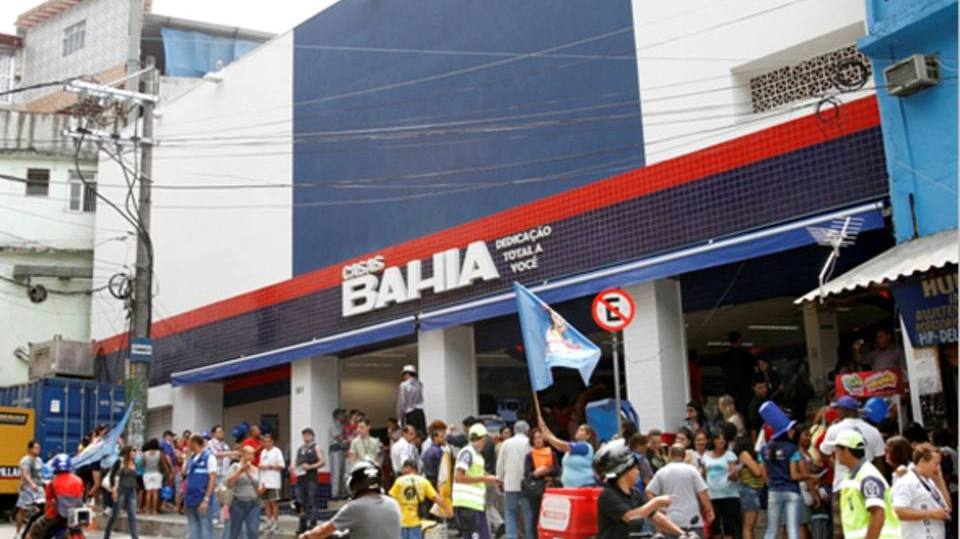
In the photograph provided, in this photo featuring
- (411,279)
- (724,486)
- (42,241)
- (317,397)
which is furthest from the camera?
(42,241)

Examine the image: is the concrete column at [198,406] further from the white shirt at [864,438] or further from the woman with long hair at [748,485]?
the white shirt at [864,438]

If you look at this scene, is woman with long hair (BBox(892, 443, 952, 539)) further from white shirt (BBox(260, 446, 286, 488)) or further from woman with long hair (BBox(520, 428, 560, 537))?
white shirt (BBox(260, 446, 286, 488))

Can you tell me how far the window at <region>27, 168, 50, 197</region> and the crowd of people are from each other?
17.8m

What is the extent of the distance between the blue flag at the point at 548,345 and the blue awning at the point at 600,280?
3.53 metres

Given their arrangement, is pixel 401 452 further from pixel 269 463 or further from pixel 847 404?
pixel 847 404

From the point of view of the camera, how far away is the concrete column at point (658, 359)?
54.4ft

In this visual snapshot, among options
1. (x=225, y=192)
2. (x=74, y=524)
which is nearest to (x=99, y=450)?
(x=74, y=524)

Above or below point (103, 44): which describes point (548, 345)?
below

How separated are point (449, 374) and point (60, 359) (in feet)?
47.1

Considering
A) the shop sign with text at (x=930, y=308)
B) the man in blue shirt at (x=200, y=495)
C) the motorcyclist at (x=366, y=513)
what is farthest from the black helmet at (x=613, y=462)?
the man in blue shirt at (x=200, y=495)

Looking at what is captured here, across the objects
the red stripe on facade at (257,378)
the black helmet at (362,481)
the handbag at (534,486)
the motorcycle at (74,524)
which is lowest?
the motorcycle at (74,524)

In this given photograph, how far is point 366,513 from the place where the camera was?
759 centimetres

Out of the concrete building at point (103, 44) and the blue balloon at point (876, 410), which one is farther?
the concrete building at point (103, 44)

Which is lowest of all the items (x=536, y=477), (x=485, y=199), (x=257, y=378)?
(x=536, y=477)
